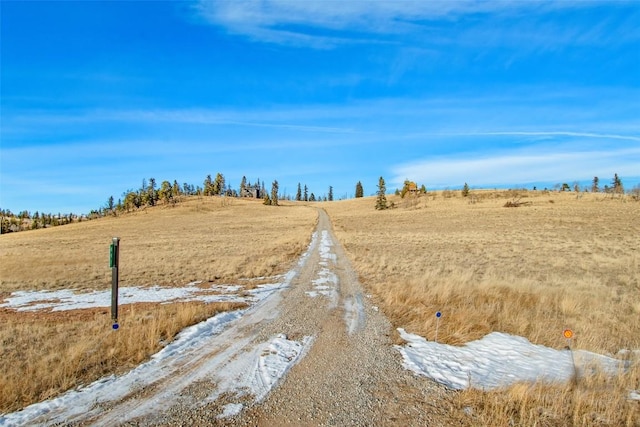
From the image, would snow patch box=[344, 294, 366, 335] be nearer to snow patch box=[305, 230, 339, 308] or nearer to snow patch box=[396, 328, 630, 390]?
snow patch box=[305, 230, 339, 308]

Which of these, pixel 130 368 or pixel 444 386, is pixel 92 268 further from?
pixel 444 386

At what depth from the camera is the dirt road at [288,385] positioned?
15.4 feet

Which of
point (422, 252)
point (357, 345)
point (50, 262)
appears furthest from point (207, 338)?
point (50, 262)

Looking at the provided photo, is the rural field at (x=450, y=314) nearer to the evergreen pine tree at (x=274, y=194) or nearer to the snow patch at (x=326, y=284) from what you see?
the snow patch at (x=326, y=284)

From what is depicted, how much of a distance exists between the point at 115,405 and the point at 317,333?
4467 mm

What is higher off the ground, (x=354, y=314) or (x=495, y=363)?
(x=495, y=363)

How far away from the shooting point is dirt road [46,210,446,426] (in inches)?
185

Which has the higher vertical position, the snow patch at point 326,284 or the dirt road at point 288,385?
the dirt road at point 288,385

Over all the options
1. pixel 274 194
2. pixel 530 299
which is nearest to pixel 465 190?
pixel 274 194

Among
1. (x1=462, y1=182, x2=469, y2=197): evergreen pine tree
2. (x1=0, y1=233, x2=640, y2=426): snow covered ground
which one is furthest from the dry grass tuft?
(x1=462, y1=182, x2=469, y2=197): evergreen pine tree

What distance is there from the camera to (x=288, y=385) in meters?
5.59

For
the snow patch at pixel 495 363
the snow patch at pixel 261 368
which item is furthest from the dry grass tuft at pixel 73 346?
the snow patch at pixel 495 363

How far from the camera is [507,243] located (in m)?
28.8

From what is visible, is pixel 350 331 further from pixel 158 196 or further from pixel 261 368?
pixel 158 196
